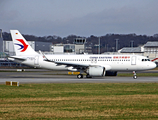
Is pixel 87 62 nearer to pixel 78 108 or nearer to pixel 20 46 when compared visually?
pixel 20 46

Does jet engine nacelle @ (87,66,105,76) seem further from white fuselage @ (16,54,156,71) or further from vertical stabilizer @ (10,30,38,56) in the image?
vertical stabilizer @ (10,30,38,56)

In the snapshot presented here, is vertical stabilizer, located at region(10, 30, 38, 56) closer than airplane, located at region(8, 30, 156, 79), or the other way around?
airplane, located at region(8, 30, 156, 79)

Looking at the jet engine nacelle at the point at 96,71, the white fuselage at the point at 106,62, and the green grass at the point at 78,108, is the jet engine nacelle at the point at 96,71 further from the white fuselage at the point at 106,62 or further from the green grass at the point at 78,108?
the green grass at the point at 78,108

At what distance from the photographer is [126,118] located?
14.3m

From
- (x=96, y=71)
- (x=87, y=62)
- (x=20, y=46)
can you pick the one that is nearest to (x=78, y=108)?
(x=96, y=71)

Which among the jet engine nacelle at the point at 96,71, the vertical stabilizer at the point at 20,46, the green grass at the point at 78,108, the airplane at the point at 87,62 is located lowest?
the green grass at the point at 78,108

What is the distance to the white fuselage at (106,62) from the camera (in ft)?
151

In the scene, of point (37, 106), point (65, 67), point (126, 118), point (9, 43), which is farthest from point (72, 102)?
point (9, 43)

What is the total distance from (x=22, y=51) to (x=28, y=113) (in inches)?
1362

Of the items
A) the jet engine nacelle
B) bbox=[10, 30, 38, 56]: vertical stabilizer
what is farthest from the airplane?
the jet engine nacelle

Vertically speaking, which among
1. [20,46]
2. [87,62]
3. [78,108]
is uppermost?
[20,46]

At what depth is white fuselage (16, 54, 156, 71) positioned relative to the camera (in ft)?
151

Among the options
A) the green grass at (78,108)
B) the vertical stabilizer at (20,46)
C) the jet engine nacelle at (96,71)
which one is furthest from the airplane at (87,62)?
the green grass at (78,108)

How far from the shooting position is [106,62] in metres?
46.3
